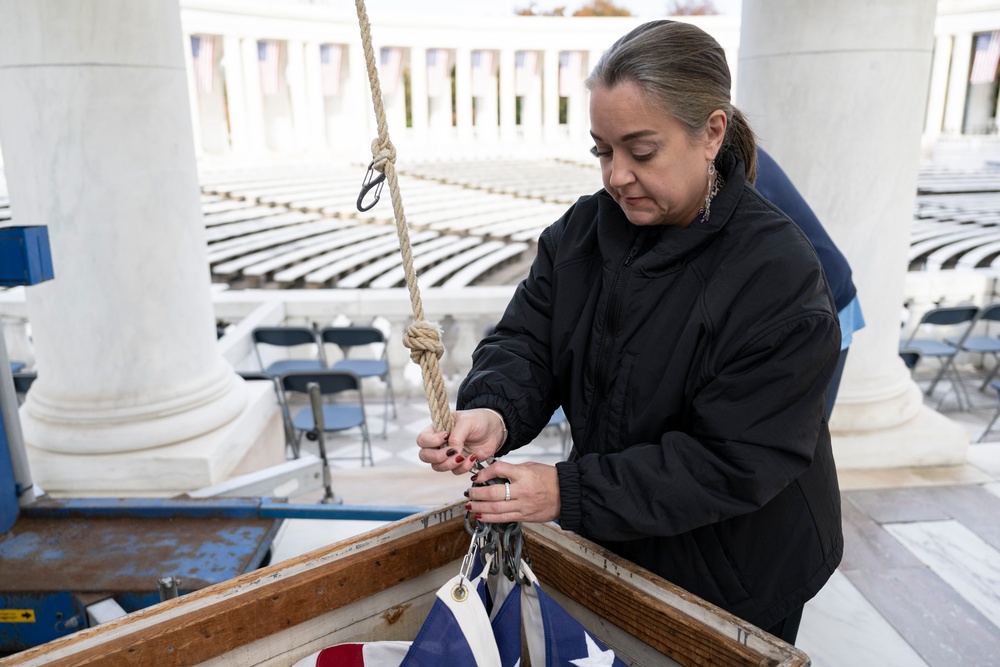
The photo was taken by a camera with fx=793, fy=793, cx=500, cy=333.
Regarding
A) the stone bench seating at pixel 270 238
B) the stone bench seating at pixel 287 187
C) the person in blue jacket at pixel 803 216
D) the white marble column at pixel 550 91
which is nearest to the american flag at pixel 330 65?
the stone bench seating at pixel 287 187

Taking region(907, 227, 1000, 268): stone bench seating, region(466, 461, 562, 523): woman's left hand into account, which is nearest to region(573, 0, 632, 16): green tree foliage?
region(907, 227, 1000, 268): stone bench seating

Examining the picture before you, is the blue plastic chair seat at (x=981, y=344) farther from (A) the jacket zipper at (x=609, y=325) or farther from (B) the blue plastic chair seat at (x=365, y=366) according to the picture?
(A) the jacket zipper at (x=609, y=325)

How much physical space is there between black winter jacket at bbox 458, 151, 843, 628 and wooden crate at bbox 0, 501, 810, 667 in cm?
10

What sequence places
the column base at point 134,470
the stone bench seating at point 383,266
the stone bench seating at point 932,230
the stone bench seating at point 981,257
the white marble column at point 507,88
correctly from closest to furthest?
1. the column base at point 134,470
2. the stone bench seating at point 383,266
3. the stone bench seating at point 981,257
4. the stone bench seating at point 932,230
5. the white marble column at point 507,88

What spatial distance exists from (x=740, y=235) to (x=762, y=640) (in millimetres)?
597

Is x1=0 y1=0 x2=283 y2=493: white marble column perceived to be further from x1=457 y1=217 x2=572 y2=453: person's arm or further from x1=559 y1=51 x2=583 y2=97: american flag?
x1=559 y1=51 x2=583 y2=97: american flag

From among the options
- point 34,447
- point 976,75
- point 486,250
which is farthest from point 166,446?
point 976,75

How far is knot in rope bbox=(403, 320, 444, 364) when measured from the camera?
4.25ft

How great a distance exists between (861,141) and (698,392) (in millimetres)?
2810

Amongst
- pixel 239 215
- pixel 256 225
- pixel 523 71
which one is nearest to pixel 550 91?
pixel 523 71

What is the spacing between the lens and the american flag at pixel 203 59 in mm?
A: 23688

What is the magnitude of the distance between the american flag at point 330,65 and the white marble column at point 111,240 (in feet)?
84.9

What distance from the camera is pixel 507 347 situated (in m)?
1.46

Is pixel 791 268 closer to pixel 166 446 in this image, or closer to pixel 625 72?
pixel 625 72
